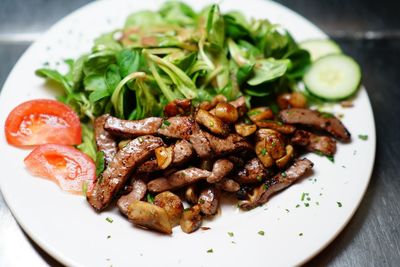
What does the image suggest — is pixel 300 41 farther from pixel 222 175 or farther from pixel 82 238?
pixel 82 238

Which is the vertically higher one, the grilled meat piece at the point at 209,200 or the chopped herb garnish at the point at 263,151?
the chopped herb garnish at the point at 263,151

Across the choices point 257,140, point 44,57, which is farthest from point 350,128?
point 44,57

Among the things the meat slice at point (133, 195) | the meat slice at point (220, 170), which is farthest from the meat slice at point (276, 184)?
the meat slice at point (133, 195)

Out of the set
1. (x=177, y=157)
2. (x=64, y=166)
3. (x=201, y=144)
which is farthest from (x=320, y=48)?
(x=64, y=166)

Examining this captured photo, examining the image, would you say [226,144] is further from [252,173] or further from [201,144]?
[252,173]

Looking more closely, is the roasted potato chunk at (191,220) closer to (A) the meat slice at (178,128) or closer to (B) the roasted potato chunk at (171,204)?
(B) the roasted potato chunk at (171,204)

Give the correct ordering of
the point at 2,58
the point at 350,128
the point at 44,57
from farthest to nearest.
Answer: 1. the point at 2,58
2. the point at 44,57
3. the point at 350,128
